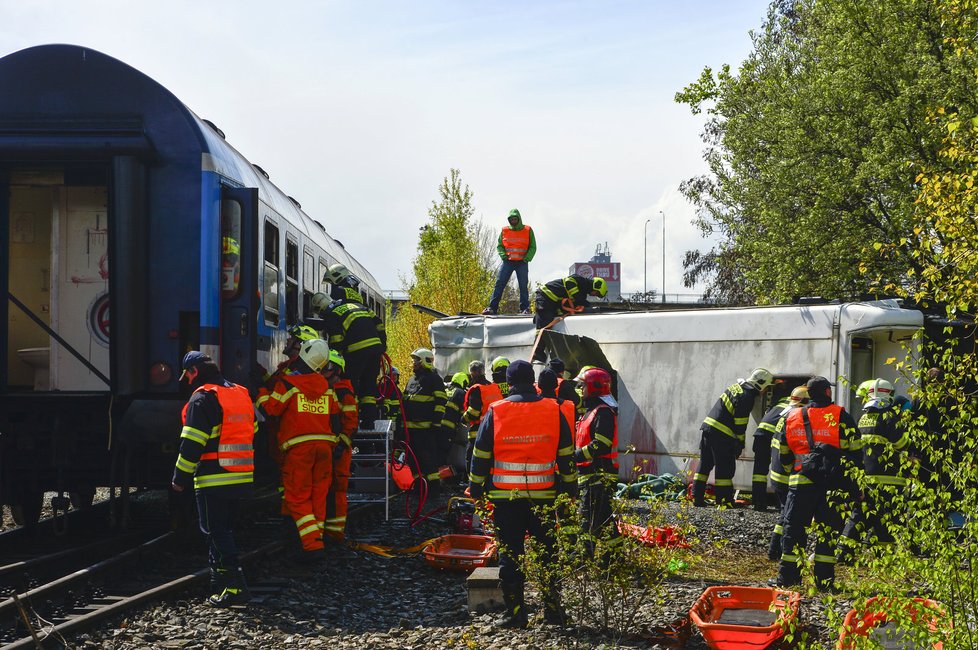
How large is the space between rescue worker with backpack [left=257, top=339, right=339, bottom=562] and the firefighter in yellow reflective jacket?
3.68 m

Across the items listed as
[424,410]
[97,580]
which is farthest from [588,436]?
[424,410]

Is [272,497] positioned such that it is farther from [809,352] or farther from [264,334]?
[809,352]

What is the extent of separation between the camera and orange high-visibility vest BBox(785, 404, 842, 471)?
805cm

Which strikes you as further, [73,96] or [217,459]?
[73,96]

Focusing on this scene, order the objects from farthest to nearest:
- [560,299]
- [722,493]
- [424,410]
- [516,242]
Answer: [516,242] < [560,299] < [424,410] < [722,493]

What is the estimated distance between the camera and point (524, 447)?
21.8 feet

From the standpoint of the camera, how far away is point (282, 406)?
8.47 m

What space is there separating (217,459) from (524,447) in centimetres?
233

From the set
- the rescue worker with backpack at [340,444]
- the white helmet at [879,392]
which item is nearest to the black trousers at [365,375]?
the rescue worker with backpack at [340,444]

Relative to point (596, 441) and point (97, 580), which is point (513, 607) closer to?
point (596, 441)

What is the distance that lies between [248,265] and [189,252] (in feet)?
1.69

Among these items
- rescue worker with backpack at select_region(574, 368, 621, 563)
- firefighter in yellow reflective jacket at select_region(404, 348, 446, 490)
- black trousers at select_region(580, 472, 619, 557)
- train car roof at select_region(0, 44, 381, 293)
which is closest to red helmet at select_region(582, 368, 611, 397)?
rescue worker with backpack at select_region(574, 368, 621, 563)

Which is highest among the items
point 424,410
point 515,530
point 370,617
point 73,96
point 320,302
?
point 73,96

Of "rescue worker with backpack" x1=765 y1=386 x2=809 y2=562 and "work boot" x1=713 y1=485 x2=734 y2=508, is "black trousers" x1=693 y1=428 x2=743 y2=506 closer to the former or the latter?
"work boot" x1=713 y1=485 x2=734 y2=508
